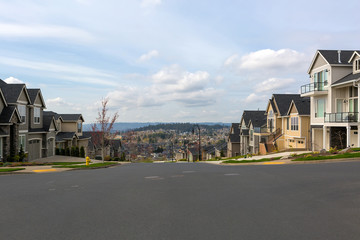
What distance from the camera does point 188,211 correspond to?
25.7ft

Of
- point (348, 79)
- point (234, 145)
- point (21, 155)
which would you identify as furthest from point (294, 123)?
point (21, 155)

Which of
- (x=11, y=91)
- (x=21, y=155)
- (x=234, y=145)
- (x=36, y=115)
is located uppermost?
(x=11, y=91)

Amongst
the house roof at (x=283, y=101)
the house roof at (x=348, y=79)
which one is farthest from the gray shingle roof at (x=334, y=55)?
the house roof at (x=283, y=101)

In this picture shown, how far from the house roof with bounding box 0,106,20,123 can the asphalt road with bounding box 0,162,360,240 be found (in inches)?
745

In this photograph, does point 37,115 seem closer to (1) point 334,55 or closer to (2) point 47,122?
(2) point 47,122

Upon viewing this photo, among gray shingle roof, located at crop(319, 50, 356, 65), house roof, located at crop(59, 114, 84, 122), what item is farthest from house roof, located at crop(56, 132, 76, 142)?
gray shingle roof, located at crop(319, 50, 356, 65)

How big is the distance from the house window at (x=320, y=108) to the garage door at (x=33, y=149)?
3359 centimetres

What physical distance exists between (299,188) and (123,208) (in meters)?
6.22

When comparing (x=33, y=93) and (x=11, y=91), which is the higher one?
(x=33, y=93)

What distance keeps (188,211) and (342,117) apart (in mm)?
26623

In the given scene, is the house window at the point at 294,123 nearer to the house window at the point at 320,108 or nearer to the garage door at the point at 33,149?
the house window at the point at 320,108

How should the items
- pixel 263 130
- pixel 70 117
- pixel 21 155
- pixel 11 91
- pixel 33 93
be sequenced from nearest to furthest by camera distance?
1. pixel 21 155
2. pixel 11 91
3. pixel 33 93
4. pixel 263 130
5. pixel 70 117

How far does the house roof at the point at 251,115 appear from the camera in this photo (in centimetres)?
5922

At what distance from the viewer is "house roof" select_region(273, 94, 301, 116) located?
4617 cm
